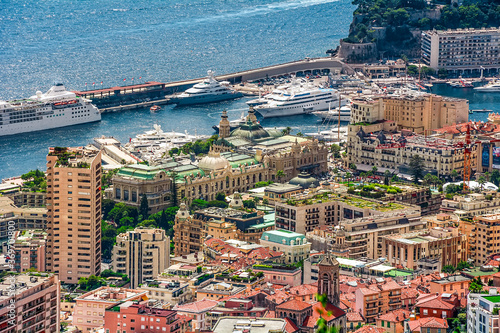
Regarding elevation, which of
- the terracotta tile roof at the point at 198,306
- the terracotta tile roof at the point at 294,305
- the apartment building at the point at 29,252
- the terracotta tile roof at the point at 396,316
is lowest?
the apartment building at the point at 29,252

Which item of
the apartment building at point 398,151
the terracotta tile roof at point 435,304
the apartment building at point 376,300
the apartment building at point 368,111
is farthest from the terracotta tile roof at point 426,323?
the apartment building at point 368,111

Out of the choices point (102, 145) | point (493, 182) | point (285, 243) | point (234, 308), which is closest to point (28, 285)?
point (234, 308)

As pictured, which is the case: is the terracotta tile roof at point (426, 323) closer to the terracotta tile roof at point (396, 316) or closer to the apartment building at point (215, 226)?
the terracotta tile roof at point (396, 316)

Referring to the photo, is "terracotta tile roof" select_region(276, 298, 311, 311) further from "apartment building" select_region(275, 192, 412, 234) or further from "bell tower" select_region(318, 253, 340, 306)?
"apartment building" select_region(275, 192, 412, 234)

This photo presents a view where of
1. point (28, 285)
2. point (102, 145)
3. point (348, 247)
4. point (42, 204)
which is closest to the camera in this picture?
point (28, 285)

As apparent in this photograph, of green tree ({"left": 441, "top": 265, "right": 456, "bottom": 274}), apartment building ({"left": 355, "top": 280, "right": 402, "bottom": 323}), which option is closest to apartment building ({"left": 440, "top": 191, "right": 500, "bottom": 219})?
green tree ({"left": 441, "top": 265, "right": 456, "bottom": 274})

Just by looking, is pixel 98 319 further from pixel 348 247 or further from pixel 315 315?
pixel 348 247
